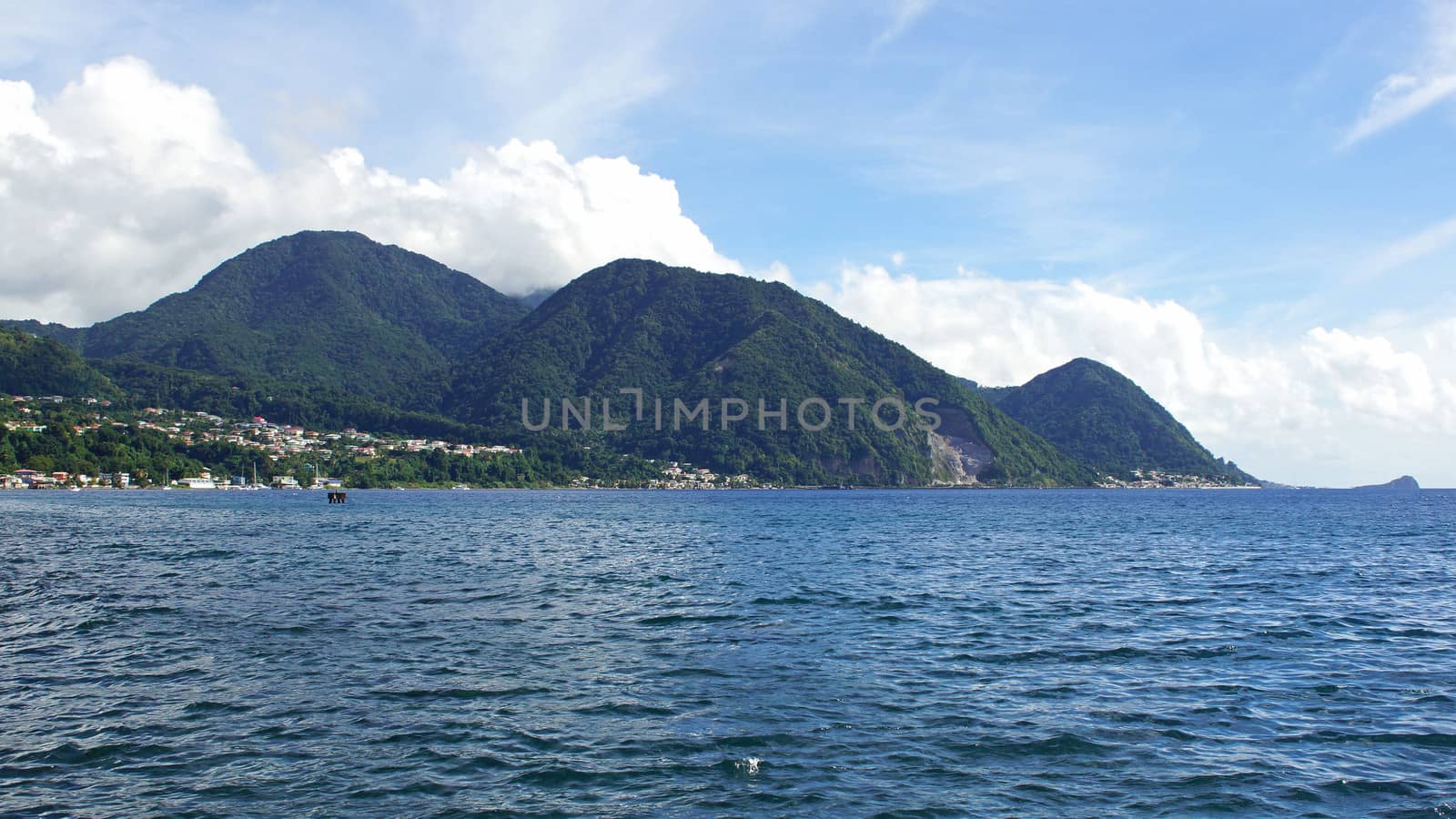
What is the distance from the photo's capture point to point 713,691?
21531 mm

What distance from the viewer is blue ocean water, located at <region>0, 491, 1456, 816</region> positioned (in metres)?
14.9

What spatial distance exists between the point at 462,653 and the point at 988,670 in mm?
13749

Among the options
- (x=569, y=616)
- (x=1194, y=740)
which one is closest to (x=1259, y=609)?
(x=1194, y=740)

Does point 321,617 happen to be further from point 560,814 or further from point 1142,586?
point 1142,586

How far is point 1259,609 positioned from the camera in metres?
35.6

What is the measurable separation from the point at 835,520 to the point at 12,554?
75.4m

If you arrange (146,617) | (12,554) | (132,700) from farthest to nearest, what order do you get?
(12,554)
(146,617)
(132,700)

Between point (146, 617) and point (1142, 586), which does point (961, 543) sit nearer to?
point (1142, 586)

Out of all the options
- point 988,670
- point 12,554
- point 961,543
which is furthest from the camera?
point 961,543

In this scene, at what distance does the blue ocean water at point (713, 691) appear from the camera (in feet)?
48.9

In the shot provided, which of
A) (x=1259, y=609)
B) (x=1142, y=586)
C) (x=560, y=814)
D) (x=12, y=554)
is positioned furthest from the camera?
(x=12, y=554)

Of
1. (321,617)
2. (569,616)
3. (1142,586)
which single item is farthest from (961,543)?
(321,617)

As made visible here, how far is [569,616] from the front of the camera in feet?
105

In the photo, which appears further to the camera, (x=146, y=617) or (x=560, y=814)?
(x=146, y=617)
